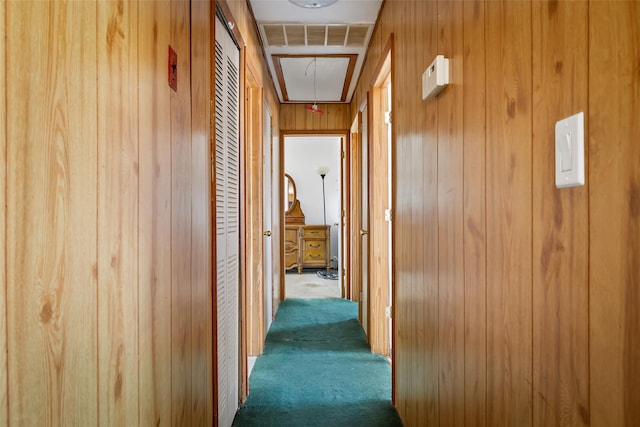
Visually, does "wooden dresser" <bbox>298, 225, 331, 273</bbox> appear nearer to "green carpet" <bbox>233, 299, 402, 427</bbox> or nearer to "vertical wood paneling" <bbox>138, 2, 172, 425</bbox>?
"green carpet" <bbox>233, 299, 402, 427</bbox>

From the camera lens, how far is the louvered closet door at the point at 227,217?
177 cm

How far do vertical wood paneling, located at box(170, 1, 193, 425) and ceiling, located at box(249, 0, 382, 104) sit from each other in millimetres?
1447

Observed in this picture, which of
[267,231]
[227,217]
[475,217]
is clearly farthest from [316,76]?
[475,217]

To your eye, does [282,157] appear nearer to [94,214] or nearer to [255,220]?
[255,220]

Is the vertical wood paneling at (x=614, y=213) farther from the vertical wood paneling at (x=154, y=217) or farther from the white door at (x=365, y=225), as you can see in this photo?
the white door at (x=365, y=225)

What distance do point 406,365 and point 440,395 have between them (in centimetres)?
56

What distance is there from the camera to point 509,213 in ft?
2.89

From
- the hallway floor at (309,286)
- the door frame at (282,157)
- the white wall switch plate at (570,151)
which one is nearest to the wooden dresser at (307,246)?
the hallway floor at (309,286)

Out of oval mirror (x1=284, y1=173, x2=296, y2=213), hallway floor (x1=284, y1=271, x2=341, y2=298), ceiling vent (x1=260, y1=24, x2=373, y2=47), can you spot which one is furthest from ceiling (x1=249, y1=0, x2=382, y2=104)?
oval mirror (x1=284, y1=173, x2=296, y2=213)

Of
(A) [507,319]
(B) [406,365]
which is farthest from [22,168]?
(B) [406,365]

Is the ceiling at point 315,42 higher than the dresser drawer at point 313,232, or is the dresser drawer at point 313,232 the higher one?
the ceiling at point 315,42

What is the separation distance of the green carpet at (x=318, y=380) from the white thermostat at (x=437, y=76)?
1578 mm

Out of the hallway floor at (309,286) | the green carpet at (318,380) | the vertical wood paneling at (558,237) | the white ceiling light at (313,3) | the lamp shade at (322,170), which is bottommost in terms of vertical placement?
the green carpet at (318,380)

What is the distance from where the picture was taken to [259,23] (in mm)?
2803
